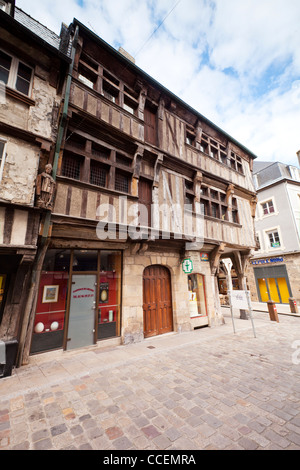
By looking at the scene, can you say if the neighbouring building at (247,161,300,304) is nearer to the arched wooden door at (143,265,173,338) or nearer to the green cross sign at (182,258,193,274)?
the green cross sign at (182,258,193,274)

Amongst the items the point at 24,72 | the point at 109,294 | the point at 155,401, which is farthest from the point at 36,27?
the point at 155,401

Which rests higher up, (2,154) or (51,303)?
(2,154)

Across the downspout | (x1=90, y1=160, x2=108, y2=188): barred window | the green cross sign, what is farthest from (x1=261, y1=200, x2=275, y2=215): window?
the downspout

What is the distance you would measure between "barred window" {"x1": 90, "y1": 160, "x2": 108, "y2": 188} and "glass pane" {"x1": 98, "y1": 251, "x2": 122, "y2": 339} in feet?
7.58

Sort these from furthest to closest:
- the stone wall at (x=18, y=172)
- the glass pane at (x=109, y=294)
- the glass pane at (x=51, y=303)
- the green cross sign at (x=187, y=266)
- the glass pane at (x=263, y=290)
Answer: the glass pane at (x=263, y=290) < the green cross sign at (x=187, y=266) < the glass pane at (x=109, y=294) < the glass pane at (x=51, y=303) < the stone wall at (x=18, y=172)

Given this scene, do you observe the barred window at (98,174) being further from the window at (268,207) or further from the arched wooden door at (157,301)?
the window at (268,207)

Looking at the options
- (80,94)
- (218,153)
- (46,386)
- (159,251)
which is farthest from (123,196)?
(218,153)

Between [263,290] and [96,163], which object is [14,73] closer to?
[96,163]

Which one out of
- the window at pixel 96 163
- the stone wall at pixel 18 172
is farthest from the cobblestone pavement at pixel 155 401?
the window at pixel 96 163

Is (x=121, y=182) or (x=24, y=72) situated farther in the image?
(x=121, y=182)

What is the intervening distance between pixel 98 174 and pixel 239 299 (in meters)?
6.95

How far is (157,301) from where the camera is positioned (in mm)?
7297

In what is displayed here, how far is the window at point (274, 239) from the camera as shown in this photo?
16284 millimetres

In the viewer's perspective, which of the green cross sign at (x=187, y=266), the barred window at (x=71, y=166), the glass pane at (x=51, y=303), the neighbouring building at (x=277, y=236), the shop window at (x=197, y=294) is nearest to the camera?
the glass pane at (x=51, y=303)
